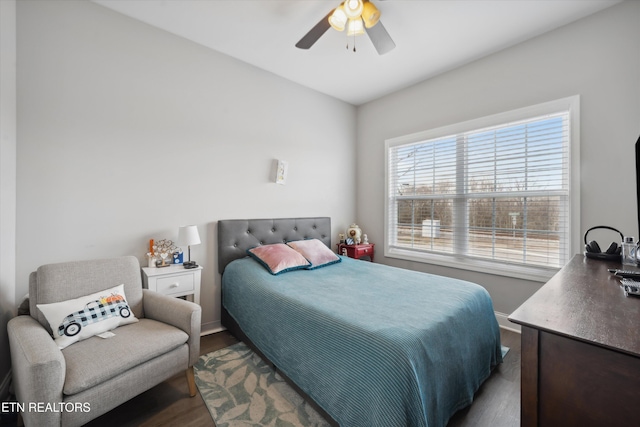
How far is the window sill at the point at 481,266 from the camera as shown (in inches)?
99.8

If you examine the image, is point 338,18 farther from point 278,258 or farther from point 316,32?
point 278,258

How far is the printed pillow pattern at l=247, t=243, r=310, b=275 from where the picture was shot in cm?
248

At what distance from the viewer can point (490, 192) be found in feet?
9.34

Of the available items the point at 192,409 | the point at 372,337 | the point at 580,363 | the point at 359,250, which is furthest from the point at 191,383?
the point at 359,250

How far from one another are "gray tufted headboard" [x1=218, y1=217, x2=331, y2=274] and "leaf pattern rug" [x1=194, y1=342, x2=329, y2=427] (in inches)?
36.9

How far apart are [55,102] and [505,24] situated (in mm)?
3632

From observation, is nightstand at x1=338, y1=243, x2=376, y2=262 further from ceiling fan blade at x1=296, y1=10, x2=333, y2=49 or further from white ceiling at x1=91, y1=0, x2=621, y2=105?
ceiling fan blade at x1=296, y1=10, x2=333, y2=49

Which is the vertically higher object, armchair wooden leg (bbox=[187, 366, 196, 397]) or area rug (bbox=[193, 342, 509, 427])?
armchair wooden leg (bbox=[187, 366, 196, 397])

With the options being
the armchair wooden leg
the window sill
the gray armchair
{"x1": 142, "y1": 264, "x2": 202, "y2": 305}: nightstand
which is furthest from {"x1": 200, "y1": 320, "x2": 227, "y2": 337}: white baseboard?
the window sill

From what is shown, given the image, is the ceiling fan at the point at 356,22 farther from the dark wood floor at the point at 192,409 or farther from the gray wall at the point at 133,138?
the dark wood floor at the point at 192,409

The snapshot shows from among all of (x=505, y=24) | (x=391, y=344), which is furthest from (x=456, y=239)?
(x=391, y=344)

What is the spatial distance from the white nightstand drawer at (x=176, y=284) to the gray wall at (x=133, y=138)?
1.14 feet

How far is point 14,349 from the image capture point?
132 cm

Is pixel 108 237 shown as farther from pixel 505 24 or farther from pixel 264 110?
pixel 505 24
